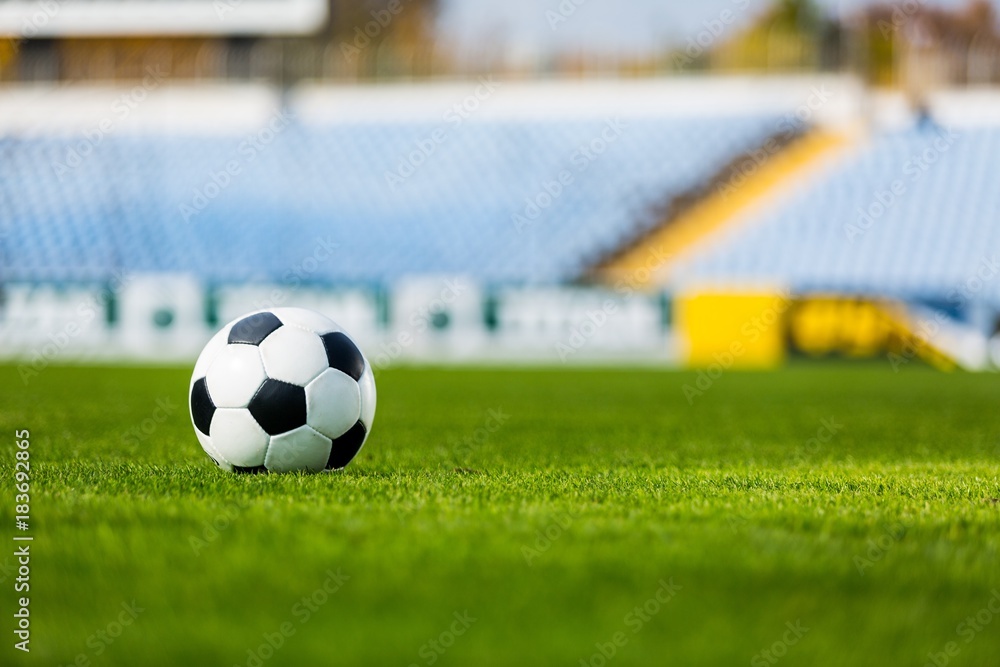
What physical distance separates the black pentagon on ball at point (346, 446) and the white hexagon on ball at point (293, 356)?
0.89ft

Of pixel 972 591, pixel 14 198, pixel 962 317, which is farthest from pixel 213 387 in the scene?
pixel 14 198

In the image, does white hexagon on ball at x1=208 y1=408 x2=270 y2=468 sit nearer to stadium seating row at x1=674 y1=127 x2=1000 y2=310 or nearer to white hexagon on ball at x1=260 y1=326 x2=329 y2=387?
white hexagon on ball at x1=260 y1=326 x2=329 y2=387

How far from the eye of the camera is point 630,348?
1811cm

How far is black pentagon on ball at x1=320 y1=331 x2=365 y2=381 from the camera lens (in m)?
4.42

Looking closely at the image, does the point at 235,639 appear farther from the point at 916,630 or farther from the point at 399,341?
the point at 399,341

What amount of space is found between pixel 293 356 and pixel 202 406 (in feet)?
1.35

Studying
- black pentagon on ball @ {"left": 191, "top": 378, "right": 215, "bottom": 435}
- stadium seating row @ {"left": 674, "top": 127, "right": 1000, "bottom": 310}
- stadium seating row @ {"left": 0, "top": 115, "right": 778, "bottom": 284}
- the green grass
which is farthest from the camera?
stadium seating row @ {"left": 0, "top": 115, "right": 778, "bottom": 284}

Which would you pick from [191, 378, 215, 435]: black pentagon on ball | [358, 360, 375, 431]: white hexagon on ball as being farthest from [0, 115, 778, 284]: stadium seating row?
[191, 378, 215, 435]: black pentagon on ball

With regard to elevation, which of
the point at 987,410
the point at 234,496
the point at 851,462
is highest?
the point at 234,496

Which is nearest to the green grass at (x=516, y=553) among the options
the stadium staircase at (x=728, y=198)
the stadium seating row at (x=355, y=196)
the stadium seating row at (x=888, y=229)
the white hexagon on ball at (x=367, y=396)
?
the white hexagon on ball at (x=367, y=396)

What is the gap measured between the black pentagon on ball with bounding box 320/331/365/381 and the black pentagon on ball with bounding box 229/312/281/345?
0.69 ft

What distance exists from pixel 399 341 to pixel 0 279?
810 cm

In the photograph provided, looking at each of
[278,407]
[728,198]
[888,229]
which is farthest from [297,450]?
[728,198]

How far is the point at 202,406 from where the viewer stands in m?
4.39
